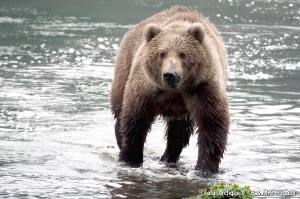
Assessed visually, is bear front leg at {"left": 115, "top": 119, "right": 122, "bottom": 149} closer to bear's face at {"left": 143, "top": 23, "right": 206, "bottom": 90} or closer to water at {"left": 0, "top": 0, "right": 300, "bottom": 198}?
water at {"left": 0, "top": 0, "right": 300, "bottom": 198}

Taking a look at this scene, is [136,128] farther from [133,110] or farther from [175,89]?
[175,89]

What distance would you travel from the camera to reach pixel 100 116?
38.2 ft

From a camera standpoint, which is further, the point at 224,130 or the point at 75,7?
the point at 75,7

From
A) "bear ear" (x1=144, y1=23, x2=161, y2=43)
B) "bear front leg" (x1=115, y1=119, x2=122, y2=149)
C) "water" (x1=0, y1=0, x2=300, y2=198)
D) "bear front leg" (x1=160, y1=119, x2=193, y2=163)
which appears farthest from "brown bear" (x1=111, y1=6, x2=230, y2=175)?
"bear front leg" (x1=115, y1=119, x2=122, y2=149)

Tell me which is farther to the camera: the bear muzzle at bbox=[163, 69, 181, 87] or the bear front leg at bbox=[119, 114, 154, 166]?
the bear front leg at bbox=[119, 114, 154, 166]

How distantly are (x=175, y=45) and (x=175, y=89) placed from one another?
48 cm

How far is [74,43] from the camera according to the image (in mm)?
19125

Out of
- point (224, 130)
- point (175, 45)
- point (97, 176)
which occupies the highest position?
point (175, 45)

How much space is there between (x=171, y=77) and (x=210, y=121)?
0.88 metres

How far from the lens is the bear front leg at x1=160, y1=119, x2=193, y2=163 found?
30.9 feet

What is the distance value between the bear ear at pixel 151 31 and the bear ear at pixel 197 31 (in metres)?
0.36

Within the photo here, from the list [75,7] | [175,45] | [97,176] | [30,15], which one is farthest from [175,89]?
[75,7]

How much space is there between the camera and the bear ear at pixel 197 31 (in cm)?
813

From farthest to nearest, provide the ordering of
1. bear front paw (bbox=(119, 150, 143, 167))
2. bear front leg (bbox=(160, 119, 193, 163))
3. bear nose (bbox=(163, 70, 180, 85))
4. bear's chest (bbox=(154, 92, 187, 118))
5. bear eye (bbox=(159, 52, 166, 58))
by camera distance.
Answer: bear front leg (bbox=(160, 119, 193, 163))
bear front paw (bbox=(119, 150, 143, 167))
bear's chest (bbox=(154, 92, 187, 118))
bear eye (bbox=(159, 52, 166, 58))
bear nose (bbox=(163, 70, 180, 85))
